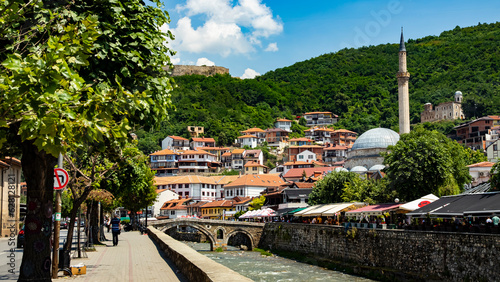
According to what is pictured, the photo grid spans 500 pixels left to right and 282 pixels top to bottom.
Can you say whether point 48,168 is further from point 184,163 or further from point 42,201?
point 184,163

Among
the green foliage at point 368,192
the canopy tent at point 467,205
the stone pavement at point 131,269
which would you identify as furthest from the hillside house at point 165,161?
the stone pavement at point 131,269

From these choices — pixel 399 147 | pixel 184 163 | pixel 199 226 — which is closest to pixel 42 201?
pixel 399 147

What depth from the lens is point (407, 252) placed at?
27609 mm

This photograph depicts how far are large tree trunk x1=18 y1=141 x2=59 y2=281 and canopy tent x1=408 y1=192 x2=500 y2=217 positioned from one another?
18268mm

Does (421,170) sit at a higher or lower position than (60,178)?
higher

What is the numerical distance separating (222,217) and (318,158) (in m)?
54.1

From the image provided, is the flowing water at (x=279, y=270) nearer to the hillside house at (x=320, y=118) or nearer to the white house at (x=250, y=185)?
the white house at (x=250, y=185)

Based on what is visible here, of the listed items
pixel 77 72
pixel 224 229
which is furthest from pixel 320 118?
pixel 77 72

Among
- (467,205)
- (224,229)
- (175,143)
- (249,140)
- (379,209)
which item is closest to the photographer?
(467,205)

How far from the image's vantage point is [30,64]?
5.71m

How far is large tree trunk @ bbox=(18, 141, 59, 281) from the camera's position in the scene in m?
9.80

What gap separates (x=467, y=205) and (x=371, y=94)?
531 feet

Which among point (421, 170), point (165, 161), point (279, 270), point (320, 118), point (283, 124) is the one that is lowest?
point (279, 270)

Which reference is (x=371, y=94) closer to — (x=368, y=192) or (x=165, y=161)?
(x=165, y=161)
